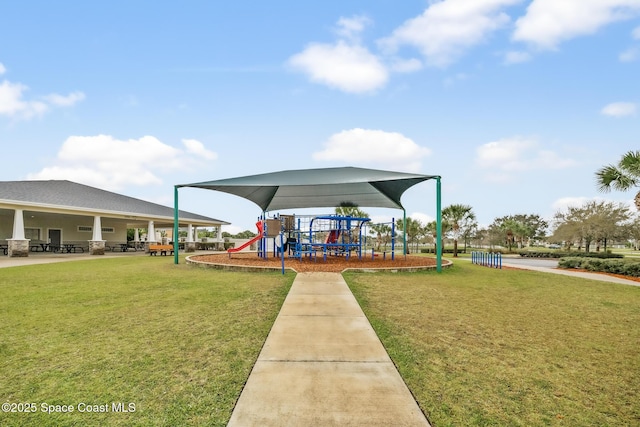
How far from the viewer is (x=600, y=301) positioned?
792 centimetres

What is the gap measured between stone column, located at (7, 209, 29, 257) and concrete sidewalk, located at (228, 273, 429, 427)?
22.6 m

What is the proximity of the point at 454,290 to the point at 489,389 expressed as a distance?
584 cm

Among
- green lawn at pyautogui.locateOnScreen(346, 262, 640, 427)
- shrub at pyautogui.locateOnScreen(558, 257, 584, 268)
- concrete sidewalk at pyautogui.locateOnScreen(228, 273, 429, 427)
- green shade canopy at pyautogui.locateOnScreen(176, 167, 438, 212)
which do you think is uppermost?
green shade canopy at pyautogui.locateOnScreen(176, 167, 438, 212)

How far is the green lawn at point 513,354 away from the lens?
2.84 meters

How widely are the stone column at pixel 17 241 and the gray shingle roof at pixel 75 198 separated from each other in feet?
4.04

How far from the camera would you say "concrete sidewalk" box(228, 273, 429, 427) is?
2617mm

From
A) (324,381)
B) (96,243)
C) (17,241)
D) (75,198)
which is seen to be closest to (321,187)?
(324,381)

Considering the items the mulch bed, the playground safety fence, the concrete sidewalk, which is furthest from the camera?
the playground safety fence

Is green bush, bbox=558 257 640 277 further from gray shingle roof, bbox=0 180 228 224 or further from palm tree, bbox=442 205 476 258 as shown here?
gray shingle roof, bbox=0 180 228 224

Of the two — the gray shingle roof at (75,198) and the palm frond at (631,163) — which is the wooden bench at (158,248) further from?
the palm frond at (631,163)

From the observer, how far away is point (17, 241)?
776 inches

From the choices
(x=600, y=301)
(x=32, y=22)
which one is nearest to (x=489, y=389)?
(x=600, y=301)

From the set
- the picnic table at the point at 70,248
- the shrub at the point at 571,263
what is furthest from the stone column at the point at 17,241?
the shrub at the point at 571,263

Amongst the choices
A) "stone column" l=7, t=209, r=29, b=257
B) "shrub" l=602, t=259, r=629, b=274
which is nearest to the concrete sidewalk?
"shrub" l=602, t=259, r=629, b=274
